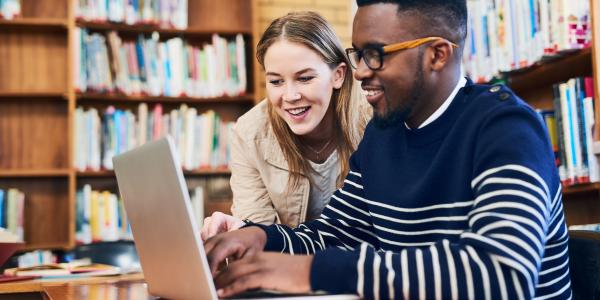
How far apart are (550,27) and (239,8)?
6.59 ft

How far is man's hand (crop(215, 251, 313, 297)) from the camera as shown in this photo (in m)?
0.86

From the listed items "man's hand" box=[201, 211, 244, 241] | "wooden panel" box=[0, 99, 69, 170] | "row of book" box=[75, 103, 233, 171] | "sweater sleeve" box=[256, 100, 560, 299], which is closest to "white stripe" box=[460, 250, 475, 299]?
"sweater sleeve" box=[256, 100, 560, 299]

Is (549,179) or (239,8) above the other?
(239,8)

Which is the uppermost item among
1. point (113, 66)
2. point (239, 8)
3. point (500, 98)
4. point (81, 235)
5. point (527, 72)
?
point (239, 8)

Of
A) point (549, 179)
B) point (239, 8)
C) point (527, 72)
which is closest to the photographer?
point (549, 179)

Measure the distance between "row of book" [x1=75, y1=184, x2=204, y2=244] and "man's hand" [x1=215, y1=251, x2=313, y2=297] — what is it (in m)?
2.70

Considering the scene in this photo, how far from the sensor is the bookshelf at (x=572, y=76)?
2353mm

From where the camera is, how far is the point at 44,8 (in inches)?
148

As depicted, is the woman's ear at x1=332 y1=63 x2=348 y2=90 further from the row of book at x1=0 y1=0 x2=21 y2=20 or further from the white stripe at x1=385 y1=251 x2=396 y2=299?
the row of book at x1=0 y1=0 x2=21 y2=20

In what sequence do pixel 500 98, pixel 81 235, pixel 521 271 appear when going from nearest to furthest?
1. pixel 521 271
2. pixel 500 98
3. pixel 81 235

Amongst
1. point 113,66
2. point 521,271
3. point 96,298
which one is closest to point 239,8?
point 113,66

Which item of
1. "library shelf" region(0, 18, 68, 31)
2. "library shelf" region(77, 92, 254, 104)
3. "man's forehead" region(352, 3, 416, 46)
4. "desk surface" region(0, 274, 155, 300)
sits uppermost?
"library shelf" region(0, 18, 68, 31)

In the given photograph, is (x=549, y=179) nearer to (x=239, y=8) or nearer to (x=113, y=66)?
(x=113, y=66)

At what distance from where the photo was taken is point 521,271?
0.82 meters
